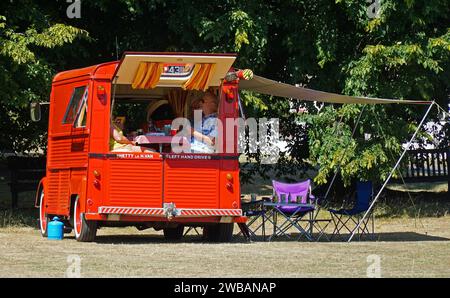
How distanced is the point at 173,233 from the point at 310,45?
6114 millimetres

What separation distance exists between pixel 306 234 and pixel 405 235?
8.24 ft

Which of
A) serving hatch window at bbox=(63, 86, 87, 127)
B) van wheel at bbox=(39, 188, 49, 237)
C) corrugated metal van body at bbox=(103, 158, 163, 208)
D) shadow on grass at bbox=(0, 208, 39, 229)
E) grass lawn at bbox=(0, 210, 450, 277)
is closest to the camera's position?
grass lawn at bbox=(0, 210, 450, 277)

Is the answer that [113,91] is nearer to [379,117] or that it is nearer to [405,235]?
[405,235]

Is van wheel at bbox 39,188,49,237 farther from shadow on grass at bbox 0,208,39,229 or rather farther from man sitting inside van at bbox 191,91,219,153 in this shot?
man sitting inside van at bbox 191,91,219,153

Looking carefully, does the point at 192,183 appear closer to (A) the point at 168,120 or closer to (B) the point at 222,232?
(B) the point at 222,232

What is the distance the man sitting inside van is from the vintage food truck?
0.39ft

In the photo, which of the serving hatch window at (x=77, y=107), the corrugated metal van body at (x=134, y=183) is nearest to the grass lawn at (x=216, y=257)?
the corrugated metal van body at (x=134, y=183)

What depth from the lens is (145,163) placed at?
15.6 metres

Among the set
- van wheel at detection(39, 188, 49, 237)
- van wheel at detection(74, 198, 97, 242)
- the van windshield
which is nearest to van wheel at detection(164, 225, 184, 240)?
the van windshield

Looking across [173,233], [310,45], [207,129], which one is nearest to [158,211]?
[207,129]

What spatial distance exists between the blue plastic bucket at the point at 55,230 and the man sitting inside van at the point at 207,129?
8.22ft

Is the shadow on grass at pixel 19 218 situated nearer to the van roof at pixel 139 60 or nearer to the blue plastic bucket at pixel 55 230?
the blue plastic bucket at pixel 55 230

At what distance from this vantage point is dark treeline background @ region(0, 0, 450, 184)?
2080 centimetres
